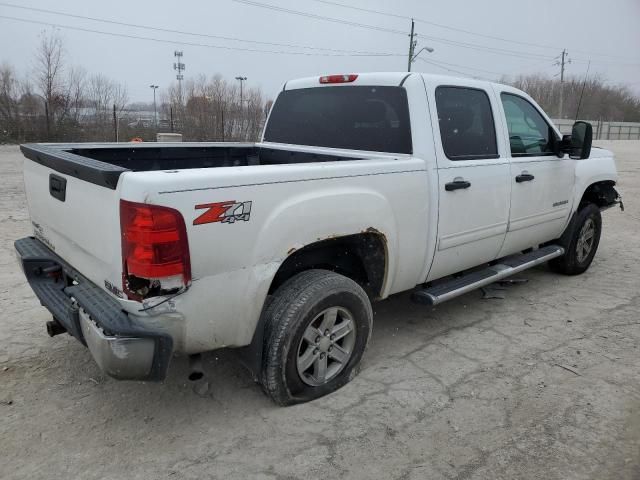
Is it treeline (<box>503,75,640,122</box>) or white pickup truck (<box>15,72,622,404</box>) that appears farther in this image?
treeline (<box>503,75,640,122</box>)

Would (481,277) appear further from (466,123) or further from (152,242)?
(152,242)

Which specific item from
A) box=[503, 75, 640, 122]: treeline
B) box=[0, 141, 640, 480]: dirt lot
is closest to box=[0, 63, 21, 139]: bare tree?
box=[0, 141, 640, 480]: dirt lot

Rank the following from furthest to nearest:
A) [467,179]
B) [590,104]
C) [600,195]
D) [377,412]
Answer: [590,104] < [600,195] < [467,179] < [377,412]

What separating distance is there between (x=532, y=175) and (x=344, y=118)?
68.5 inches

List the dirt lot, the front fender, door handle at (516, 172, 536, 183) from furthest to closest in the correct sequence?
1. the front fender
2. door handle at (516, 172, 536, 183)
3. the dirt lot

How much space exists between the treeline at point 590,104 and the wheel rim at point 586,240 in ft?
202

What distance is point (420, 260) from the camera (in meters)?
3.47

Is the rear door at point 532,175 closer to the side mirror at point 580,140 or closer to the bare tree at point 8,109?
the side mirror at point 580,140

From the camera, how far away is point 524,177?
4.20 m

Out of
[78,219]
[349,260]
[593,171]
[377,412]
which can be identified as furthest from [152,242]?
[593,171]

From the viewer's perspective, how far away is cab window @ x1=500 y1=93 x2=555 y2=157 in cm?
427

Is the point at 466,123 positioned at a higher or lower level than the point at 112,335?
higher

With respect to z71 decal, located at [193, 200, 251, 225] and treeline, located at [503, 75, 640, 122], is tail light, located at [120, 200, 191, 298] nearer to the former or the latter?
z71 decal, located at [193, 200, 251, 225]

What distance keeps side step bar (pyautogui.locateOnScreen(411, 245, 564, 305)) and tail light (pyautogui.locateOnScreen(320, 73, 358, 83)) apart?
172cm
